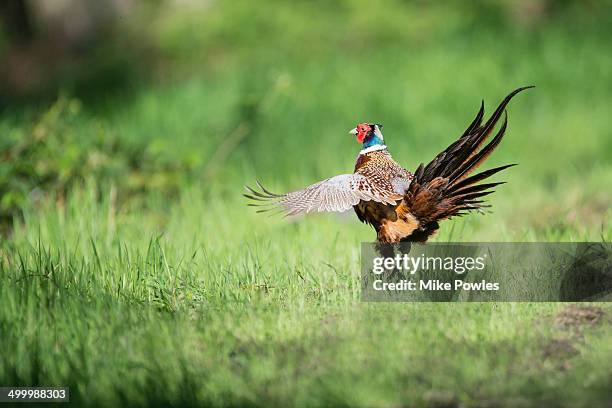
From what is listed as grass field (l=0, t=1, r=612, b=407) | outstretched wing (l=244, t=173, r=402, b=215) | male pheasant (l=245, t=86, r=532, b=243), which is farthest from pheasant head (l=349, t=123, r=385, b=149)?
grass field (l=0, t=1, r=612, b=407)

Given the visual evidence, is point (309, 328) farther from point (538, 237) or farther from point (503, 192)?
point (503, 192)

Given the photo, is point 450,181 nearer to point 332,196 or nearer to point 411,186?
point 411,186

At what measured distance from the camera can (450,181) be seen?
361 centimetres

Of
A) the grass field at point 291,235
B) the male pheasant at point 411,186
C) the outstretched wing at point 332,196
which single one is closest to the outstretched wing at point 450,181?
the male pheasant at point 411,186

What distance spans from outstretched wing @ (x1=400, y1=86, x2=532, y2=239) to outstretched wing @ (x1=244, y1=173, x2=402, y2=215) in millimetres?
145

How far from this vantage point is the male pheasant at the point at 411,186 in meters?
3.50

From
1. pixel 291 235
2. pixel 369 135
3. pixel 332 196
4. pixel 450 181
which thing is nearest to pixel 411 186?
pixel 450 181

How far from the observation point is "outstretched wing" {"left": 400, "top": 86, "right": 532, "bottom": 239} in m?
3.56

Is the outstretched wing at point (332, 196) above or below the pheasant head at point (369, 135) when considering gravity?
below

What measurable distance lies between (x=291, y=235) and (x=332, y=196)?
1.49m

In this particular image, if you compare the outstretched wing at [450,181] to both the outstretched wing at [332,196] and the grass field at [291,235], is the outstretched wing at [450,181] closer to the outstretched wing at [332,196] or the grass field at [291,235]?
the outstretched wing at [332,196]

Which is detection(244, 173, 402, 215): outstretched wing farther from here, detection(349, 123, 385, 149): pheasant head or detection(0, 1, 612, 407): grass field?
detection(0, 1, 612, 407): grass field

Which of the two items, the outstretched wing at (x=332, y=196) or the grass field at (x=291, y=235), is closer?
the grass field at (x=291, y=235)

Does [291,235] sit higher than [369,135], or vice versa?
[369,135]
